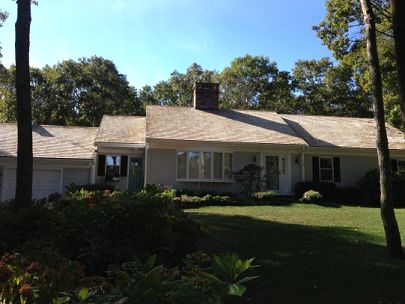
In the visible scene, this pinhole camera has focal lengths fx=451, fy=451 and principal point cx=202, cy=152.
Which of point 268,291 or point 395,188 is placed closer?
point 268,291

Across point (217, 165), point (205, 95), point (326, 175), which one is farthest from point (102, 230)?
point (205, 95)

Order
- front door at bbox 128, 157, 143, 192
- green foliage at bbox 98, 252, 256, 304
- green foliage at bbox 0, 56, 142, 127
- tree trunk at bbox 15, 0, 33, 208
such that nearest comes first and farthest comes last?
green foliage at bbox 98, 252, 256, 304, tree trunk at bbox 15, 0, 33, 208, front door at bbox 128, 157, 143, 192, green foliage at bbox 0, 56, 142, 127

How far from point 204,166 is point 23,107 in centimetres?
1325

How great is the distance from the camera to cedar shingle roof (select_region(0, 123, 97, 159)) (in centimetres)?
2231

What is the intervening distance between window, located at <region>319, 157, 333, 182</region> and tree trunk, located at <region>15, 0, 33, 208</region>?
17574 millimetres

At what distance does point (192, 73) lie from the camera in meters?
50.5

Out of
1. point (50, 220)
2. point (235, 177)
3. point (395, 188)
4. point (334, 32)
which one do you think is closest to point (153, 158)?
point (235, 177)

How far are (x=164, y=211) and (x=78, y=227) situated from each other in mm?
1357

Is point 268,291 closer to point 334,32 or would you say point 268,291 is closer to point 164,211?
point 164,211

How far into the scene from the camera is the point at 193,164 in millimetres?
21922

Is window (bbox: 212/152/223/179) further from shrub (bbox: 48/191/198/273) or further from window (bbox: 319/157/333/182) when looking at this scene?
shrub (bbox: 48/191/198/273)

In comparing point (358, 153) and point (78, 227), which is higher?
point (358, 153)

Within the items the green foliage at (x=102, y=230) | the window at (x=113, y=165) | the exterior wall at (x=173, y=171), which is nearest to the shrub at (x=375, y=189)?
the exterior wall at (x=173, y=171)

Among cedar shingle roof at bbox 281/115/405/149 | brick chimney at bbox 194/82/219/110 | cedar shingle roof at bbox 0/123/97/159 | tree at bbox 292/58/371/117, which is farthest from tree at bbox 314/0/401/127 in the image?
tree at bbox 292/58/371/117
